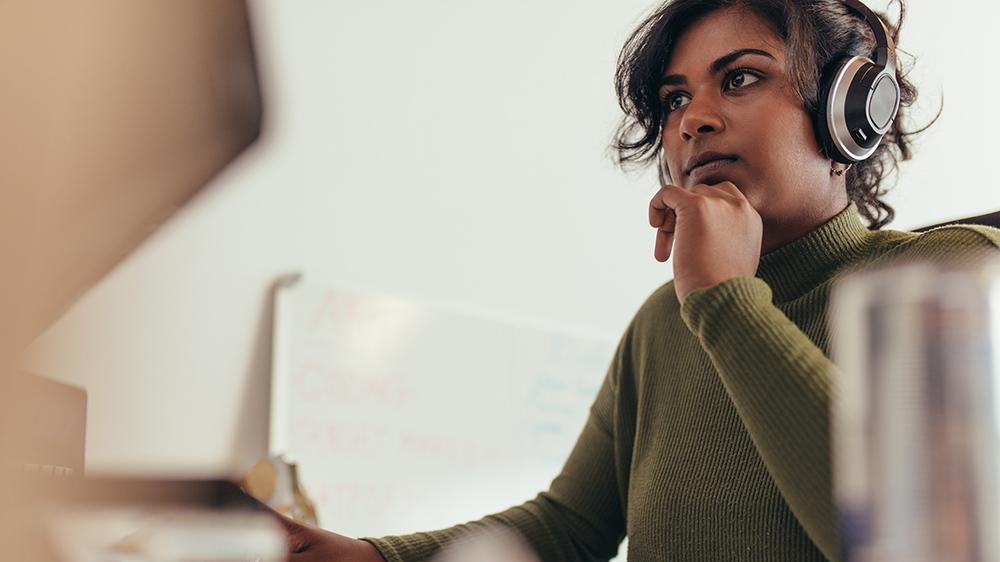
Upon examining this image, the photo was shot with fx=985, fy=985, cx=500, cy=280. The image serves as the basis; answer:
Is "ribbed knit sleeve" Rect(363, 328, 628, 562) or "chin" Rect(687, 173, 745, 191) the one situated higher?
"chin" Rect(687, 173, 745, 191)

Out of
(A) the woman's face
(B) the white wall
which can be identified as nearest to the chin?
(A) the woman's face

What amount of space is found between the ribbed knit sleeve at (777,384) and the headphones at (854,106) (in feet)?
1.14

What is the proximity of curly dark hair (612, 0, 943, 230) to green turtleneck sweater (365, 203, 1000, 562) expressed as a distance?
0.14 metres

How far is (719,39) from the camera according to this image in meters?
1.00

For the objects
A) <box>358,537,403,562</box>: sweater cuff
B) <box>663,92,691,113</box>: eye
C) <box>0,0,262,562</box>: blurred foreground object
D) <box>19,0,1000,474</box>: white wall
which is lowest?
<box>358,537,403,562</box>: sweater cuff

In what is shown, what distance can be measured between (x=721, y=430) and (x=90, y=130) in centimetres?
82

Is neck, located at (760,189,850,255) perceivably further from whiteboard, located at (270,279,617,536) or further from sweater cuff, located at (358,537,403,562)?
whiteboard, located at (270,279,617,536)

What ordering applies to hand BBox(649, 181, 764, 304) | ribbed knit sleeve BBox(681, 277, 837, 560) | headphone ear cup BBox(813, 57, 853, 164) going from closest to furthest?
ribbed knit sleeve BBox(681, 277, 837, 560), hand BBox(649, 181, 764, 304), headphone ear cup BBox(813, 57, 853, 164)

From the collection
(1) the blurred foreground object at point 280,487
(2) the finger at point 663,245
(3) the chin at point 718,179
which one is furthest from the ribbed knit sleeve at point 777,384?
(1) the blurred foreground object at point 280,487

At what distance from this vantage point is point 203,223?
1.96 meters

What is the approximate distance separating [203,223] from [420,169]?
0.54m

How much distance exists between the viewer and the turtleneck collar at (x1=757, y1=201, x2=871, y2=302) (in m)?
0.96

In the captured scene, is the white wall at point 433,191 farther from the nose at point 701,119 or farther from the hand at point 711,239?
the hand at point 711,239

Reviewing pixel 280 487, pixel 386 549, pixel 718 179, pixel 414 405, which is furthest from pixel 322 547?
pixel 414 405
